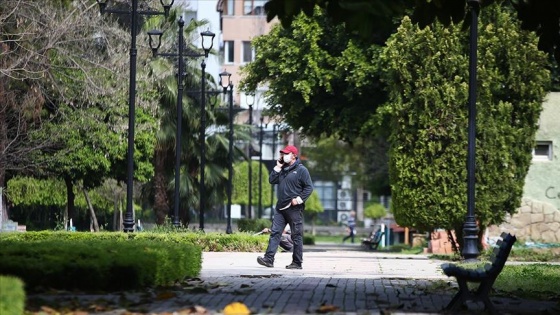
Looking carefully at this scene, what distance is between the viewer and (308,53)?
150ft

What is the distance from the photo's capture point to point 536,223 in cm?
4234

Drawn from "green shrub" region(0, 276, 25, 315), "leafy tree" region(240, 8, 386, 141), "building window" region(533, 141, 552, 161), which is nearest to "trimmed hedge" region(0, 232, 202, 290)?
"green shrub" region(0, 276, 25, 315)

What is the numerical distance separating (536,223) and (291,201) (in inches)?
866

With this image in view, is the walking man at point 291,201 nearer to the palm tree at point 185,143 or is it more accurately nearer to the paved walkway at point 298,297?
the paved walkway at point 298,297

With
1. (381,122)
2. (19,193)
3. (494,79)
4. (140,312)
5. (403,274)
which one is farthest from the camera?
(19,193)

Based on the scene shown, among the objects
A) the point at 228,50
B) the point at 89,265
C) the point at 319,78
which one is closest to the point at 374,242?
the point at 319,78

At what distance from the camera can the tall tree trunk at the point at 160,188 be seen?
51.9 metres

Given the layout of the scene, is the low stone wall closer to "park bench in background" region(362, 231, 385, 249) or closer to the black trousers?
"park bench in background" region(362, 231, 385, 249)

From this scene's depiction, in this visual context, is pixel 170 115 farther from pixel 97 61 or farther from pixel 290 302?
pixel 290 302

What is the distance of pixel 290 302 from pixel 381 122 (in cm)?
3036

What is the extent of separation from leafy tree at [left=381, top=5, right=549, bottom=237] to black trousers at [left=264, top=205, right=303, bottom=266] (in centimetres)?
1178

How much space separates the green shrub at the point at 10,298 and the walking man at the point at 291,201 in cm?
1182

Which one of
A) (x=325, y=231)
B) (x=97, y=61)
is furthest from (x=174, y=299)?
(x=325, y=231)

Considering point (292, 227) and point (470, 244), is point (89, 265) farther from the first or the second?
point (470, 244)
